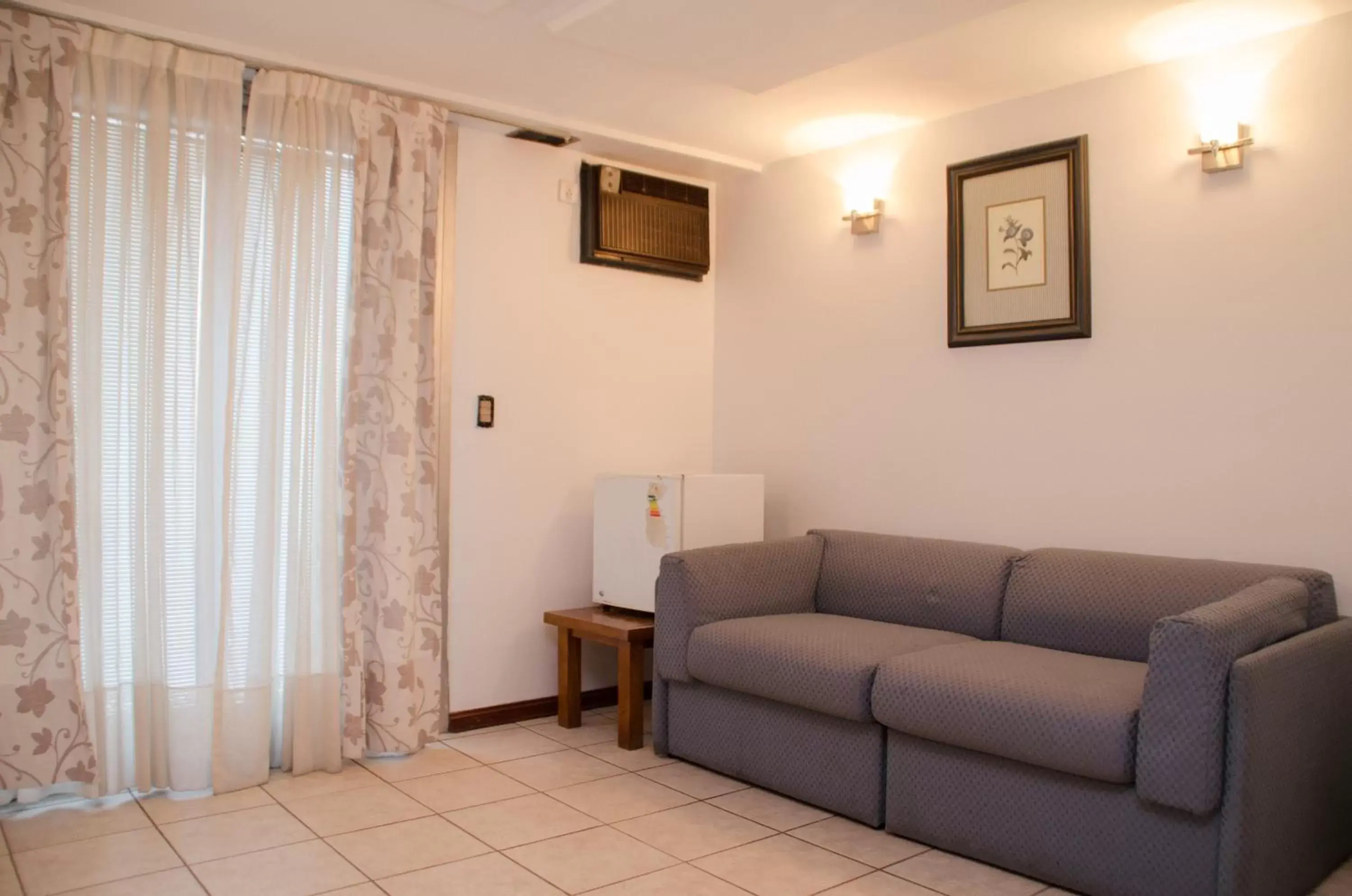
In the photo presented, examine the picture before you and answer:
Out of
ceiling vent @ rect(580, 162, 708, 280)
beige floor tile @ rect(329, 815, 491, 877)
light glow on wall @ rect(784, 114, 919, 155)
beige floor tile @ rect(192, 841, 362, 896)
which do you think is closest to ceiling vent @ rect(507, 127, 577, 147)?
ceiling vent @ rect(580, 162, 708, 280)

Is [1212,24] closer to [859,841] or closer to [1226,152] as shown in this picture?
[1226,152]

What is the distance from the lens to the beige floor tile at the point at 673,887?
254cm

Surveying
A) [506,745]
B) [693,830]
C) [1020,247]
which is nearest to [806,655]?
[693,830]

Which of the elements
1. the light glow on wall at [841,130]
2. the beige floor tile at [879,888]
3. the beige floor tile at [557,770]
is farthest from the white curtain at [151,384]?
the light glow on wall at [841,130]

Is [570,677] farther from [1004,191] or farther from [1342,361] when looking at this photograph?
[1342,361]

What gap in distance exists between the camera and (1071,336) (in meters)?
3.50

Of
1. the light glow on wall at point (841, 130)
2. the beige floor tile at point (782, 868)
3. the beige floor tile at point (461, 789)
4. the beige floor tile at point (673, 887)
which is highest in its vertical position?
the light glow on wall at point (841, 130)

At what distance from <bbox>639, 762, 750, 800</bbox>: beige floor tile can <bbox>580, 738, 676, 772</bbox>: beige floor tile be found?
42 millimetres

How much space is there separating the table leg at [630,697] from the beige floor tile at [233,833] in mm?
1206

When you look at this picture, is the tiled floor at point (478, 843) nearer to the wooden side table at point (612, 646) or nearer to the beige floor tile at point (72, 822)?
the beige floor tile at point (72, 822)

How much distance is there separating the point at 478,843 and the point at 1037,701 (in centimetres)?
155

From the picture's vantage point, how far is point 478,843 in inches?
112

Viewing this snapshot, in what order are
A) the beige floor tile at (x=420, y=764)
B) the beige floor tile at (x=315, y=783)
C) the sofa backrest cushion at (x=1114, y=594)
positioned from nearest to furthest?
the sofa backrest cushion at (x=1114, y=594) < the beige floor tile at (x=315, y=783) < the beige floor tile at (x=420, y=764)

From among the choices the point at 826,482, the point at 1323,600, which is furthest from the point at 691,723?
the point at 1323,600
